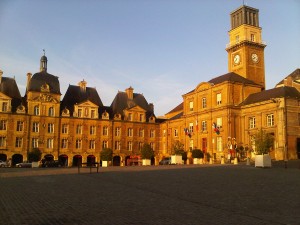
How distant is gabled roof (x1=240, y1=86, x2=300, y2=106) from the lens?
46.9 meters

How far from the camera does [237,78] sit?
2188 inches

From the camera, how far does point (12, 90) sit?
61.2 metres

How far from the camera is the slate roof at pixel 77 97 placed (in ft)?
212

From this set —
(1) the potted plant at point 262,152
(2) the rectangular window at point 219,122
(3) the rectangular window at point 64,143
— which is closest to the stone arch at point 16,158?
(3) the rectangular window at point 64,143

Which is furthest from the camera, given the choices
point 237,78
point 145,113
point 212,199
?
point 145,113

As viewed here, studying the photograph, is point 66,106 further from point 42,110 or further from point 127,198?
point 127,198

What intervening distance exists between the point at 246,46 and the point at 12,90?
43.1 meters

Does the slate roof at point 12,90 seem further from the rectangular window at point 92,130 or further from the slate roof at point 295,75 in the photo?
the slate roof at point 295,75

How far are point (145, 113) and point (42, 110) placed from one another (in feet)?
68.7

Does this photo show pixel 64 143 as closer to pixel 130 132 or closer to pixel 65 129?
pixel 65 129

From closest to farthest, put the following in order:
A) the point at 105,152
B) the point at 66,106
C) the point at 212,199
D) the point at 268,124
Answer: the point at 212,199 < the point at 268,124 < the point at 105,152 < the point at 66,106

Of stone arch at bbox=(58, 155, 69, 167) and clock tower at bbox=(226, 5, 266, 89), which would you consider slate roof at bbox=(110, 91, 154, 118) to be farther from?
clock tower at bbox=(226, 5, 266, 89)

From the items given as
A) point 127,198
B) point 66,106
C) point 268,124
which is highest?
point 66,106

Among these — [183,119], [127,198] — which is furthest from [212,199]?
[183,119]
